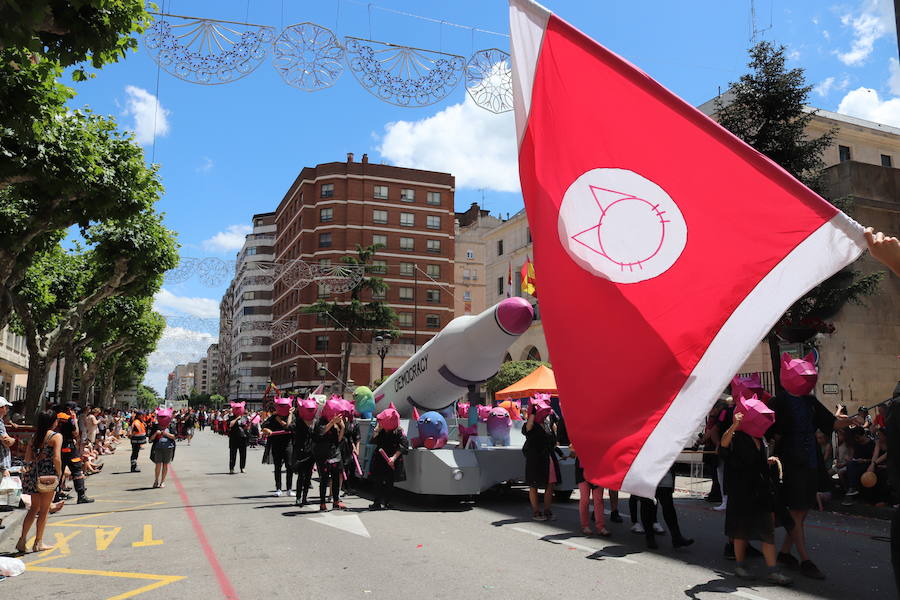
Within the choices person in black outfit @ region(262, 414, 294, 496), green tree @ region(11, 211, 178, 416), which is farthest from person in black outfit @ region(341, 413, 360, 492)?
green tree @ region(11, 211, 178, 416)

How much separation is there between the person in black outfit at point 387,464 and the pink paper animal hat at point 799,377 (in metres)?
6.32

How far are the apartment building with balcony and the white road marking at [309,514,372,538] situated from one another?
54.8 meters

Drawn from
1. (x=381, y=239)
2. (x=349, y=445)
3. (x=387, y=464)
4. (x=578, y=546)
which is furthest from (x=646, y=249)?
(x=381, y=239)

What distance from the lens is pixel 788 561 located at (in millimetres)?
7035

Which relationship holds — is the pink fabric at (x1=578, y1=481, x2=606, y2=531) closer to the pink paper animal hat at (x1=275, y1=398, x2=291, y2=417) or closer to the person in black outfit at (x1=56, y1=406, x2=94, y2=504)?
the pink paper animal hat at (x1=275, y1=398, x2=291, y2=417)

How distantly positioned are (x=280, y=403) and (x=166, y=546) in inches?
189

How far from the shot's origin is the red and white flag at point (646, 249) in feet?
12.6

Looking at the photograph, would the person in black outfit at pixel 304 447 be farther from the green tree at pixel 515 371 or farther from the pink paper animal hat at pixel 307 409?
the green tree at pixel 515 371

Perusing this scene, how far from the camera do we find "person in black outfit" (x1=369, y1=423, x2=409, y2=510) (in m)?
11.3

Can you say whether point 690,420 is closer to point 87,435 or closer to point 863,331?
point 87,435

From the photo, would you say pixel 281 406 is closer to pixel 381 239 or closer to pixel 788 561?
pixel 788 561

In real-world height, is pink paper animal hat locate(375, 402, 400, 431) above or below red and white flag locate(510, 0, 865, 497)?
below

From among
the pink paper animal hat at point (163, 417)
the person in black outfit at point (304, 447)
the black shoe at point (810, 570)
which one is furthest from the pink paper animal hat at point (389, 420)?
the black shoe at point (810, 570)

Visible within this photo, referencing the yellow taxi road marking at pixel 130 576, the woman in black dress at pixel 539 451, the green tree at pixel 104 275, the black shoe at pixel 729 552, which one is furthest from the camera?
the green tree at pixel 104 275
